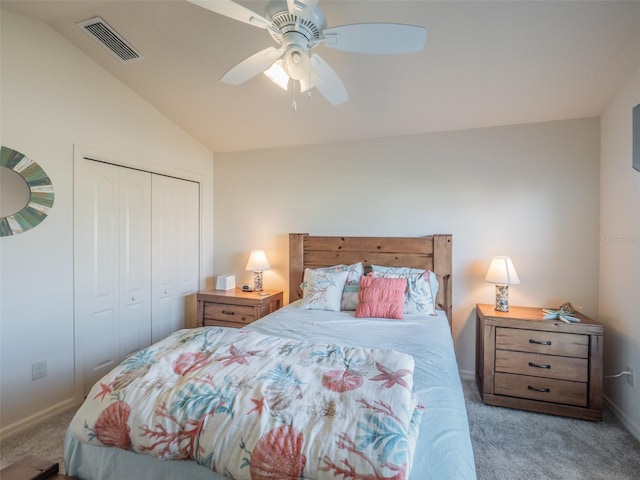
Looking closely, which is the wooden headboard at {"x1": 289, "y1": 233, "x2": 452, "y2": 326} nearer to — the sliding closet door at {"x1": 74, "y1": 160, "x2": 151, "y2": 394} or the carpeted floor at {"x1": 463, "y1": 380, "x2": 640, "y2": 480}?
the carpeted floor at {"x1": 463, "y1": 380, "x2": 640, "y2": 480}

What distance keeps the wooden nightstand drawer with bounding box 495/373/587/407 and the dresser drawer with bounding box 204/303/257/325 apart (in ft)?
7.48

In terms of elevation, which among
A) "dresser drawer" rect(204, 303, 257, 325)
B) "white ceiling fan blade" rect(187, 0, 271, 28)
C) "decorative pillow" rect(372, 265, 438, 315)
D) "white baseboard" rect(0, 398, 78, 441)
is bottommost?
"white baseboard" rect(0, 398, 78, 441)

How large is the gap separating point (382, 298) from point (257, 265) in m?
1.51

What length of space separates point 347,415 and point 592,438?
7.22 feet

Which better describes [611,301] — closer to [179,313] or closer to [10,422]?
[179,313]

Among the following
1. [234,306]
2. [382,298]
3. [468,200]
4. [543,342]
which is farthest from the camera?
[234,306]

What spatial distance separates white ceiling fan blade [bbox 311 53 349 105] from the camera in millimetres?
1622

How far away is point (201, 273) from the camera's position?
3.79 meters

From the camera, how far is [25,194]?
2.18 metres

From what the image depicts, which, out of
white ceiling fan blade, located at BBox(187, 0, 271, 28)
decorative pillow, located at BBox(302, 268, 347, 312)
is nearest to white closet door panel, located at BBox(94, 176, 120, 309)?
decorative pillow, located at BBox(302, 268, 347, 312)

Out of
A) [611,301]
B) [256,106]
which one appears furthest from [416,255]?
[256,106]

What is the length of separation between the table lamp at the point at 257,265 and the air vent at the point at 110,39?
2.03 meters

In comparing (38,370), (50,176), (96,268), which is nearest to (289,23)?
(50,176)

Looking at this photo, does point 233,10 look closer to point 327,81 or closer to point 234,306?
point 327,81
